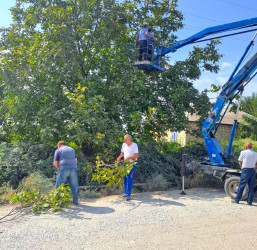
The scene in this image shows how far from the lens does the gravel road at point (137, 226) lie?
4.95 metres

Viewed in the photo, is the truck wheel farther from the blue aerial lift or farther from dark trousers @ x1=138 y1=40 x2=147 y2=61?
dark trousers @ x1=138 y1=40 x2=147 y2=61

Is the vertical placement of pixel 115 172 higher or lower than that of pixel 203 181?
higher

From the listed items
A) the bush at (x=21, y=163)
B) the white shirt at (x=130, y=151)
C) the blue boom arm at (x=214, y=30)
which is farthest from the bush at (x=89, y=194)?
the blue boom arm at (x=214, y=30)

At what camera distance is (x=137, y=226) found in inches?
229

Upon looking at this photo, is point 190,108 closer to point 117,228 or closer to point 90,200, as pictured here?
point 90,200

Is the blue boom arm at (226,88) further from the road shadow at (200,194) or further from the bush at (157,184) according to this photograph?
the bush at (157,184)

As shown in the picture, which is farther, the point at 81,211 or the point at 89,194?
the point at 89,194

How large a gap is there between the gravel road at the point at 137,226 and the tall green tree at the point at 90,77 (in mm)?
2982

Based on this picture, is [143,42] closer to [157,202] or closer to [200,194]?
[200,194]

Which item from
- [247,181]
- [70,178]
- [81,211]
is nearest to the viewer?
[81,211]

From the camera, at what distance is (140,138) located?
11180 millimetres

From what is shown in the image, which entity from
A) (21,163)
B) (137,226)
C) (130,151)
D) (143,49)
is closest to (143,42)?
(143,49)

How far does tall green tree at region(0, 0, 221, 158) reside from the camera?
9.70 meters

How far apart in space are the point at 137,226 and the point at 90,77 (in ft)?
20.6
